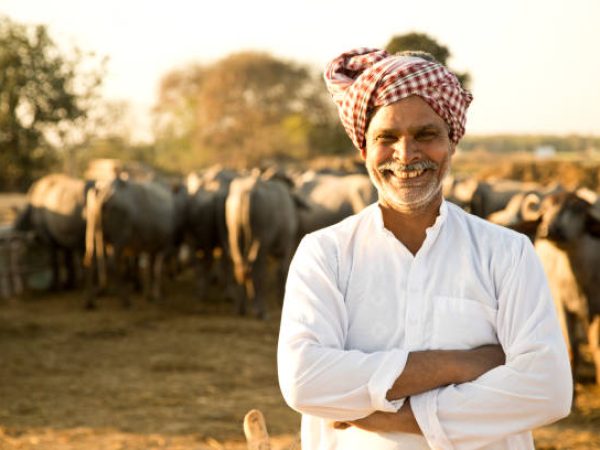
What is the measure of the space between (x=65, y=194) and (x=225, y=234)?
3273mm

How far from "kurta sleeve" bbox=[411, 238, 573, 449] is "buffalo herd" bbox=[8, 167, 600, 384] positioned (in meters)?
6.09

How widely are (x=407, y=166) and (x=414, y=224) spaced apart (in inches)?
7.0

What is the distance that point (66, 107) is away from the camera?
24562 millimetres

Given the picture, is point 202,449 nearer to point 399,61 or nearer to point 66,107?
point 399,61

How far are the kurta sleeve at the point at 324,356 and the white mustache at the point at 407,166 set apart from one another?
27 cm

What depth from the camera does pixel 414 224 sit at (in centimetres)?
244

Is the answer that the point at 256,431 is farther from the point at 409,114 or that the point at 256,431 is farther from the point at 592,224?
the point at 592,224

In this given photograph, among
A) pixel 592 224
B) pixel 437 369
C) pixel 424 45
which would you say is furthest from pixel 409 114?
pixel 592 224

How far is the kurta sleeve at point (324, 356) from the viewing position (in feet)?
7.36

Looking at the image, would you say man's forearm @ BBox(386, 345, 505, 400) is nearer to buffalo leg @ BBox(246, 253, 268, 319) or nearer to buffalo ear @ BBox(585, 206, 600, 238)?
buffalo ear @ BBox(585, 206, 600, 238)

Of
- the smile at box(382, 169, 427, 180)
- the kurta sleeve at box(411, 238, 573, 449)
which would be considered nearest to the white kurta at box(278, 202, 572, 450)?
the kurta sleeve at box(411, 238, 573, 449)

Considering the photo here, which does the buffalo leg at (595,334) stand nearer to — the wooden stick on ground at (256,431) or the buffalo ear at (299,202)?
the wooden stick on ground at (256,431)

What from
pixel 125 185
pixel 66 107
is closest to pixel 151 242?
pixel 125 185

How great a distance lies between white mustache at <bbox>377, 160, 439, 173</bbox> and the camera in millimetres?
2371
